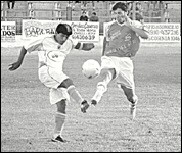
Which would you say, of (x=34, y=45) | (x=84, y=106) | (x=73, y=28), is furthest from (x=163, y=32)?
(x=84, y=106)

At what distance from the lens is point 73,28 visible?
1358 inches

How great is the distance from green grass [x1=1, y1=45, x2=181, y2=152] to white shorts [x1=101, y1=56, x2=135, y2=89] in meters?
0.68

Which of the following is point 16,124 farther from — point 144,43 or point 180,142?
point 144,43

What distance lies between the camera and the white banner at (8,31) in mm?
33344

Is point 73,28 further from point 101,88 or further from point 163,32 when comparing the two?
point 101,88

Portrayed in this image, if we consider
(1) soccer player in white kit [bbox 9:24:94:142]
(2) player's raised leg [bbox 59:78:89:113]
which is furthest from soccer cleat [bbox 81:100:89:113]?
(1) soccer player in white kit [bbox 9:24:94:142]

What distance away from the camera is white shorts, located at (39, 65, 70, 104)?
778 centimetres

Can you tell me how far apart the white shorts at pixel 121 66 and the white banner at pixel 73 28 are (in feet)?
75.5

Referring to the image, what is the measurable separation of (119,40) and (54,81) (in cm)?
253

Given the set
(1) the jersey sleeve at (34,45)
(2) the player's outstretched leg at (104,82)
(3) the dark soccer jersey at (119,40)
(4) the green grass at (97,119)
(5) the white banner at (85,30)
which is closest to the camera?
(4) the green grass at (97,119)

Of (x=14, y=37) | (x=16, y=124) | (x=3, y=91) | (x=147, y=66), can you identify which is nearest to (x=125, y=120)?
(x=16, y=124)

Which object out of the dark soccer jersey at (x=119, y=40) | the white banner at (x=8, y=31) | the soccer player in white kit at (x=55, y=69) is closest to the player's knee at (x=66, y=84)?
the soccer player in white kit at (x=55, y=69)

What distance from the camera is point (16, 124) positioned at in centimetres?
952

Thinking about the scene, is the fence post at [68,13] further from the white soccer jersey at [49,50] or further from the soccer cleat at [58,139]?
the soccer cleat at [58,139]
